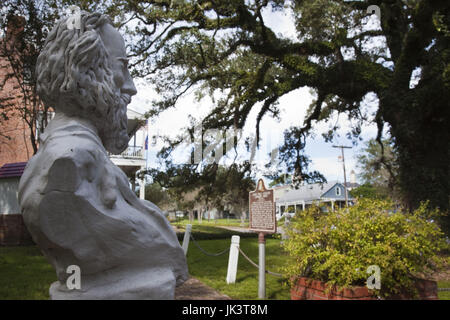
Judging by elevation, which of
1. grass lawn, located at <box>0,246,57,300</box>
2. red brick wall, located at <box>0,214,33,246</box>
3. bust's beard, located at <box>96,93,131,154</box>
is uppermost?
bust's beard, located at <box>96,93,131,154</box>

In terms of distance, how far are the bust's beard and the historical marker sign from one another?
3.36 m

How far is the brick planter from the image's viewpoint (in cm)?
443

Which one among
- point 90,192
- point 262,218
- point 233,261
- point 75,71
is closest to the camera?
point 90,192

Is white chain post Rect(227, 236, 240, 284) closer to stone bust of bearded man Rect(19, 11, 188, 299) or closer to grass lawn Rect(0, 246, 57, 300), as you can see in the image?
grass lawn Rect(0, 246, 57, 300)

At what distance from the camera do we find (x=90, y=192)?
6.56ft

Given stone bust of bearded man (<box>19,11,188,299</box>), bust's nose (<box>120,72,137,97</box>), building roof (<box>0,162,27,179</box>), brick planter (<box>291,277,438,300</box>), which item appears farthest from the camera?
building roof (<box>0,162,27,179</box>)

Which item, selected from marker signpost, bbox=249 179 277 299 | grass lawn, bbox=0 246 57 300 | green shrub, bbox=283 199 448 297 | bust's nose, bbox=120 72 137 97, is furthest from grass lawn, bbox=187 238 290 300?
bust's nose, bbox=120 72 137 97

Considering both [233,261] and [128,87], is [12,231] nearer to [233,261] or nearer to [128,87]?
[233,261]

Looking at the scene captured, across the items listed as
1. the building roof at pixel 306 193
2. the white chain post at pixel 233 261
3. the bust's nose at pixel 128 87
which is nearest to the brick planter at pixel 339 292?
the white chain post at pixel 233 261

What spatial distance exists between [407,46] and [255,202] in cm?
669

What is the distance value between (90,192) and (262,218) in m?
4.12

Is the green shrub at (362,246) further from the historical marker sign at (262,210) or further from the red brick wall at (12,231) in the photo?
the red brick wall at (12,231)

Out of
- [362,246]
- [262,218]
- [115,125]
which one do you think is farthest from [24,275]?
[362,246]

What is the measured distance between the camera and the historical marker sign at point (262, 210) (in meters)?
5.53
